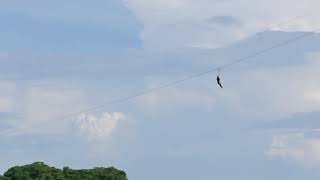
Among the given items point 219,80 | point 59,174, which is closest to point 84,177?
point 59,174

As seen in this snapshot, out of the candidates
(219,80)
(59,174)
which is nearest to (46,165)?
(59,174)

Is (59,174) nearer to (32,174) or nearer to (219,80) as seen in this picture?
(32,174)

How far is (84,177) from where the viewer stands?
654ft

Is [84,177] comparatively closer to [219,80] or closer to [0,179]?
[0,179]

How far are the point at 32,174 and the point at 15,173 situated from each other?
396cm

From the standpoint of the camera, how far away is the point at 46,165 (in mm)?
192500

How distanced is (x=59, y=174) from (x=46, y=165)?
3232mm

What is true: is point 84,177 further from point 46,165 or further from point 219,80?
point 219,80

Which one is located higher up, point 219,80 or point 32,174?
point 32,174

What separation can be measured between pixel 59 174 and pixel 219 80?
12224 cm

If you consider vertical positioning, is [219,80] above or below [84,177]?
below

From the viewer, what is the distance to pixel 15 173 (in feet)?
624

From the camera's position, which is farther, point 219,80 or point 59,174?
point 59,174

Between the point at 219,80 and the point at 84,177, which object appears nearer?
the point at 219,80
